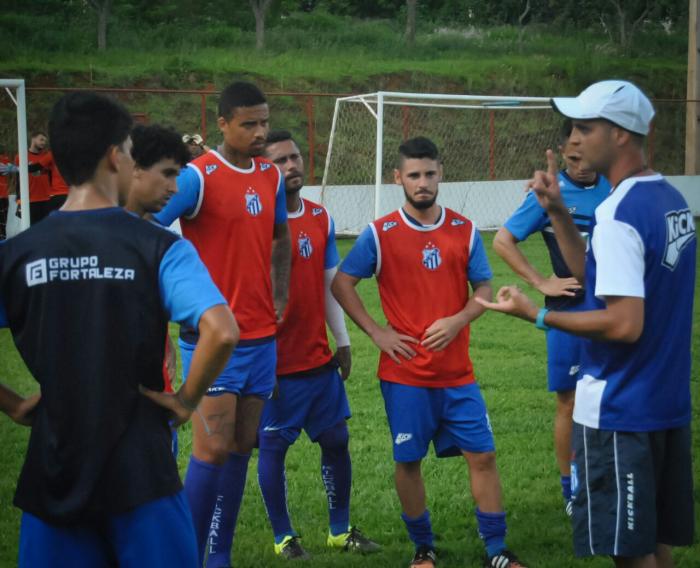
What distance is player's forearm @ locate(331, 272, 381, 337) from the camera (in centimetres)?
541

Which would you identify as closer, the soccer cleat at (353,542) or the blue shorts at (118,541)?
the blue shorts at (118,541)

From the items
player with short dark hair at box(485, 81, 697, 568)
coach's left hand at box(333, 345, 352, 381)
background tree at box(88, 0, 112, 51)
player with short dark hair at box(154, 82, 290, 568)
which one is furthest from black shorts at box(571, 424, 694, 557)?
background tree at box(88, 0, 112, 51)

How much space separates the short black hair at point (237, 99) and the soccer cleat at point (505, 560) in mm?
2494

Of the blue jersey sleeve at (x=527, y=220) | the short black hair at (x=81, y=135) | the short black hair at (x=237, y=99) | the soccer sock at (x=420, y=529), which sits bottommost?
the soccer sock at (x=420, y=529)

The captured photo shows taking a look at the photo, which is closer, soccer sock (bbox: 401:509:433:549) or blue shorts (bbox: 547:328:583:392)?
soccer sock (bbox: 401:509:433:549)

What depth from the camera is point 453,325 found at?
522 centimetres

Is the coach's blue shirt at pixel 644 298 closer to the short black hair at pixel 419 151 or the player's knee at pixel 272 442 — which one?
the short black hair at pixel 419 151

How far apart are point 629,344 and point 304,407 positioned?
7.51 ft

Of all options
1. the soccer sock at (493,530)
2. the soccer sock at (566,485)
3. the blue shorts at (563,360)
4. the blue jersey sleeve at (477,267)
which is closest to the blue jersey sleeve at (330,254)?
the blue jersey sleeve at (477,267)

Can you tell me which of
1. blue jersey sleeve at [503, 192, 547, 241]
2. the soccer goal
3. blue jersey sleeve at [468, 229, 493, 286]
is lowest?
blue jersey sleeve at [468, 229, 493, 286]

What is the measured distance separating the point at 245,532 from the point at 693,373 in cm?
523

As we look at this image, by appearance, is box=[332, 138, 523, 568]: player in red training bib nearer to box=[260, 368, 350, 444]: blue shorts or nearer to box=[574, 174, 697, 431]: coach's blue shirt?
box=[260, 368, 350, 444]: blue shorts

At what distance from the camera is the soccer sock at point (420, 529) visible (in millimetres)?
5289

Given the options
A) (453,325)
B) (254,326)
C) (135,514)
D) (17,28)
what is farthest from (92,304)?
(17,28)
